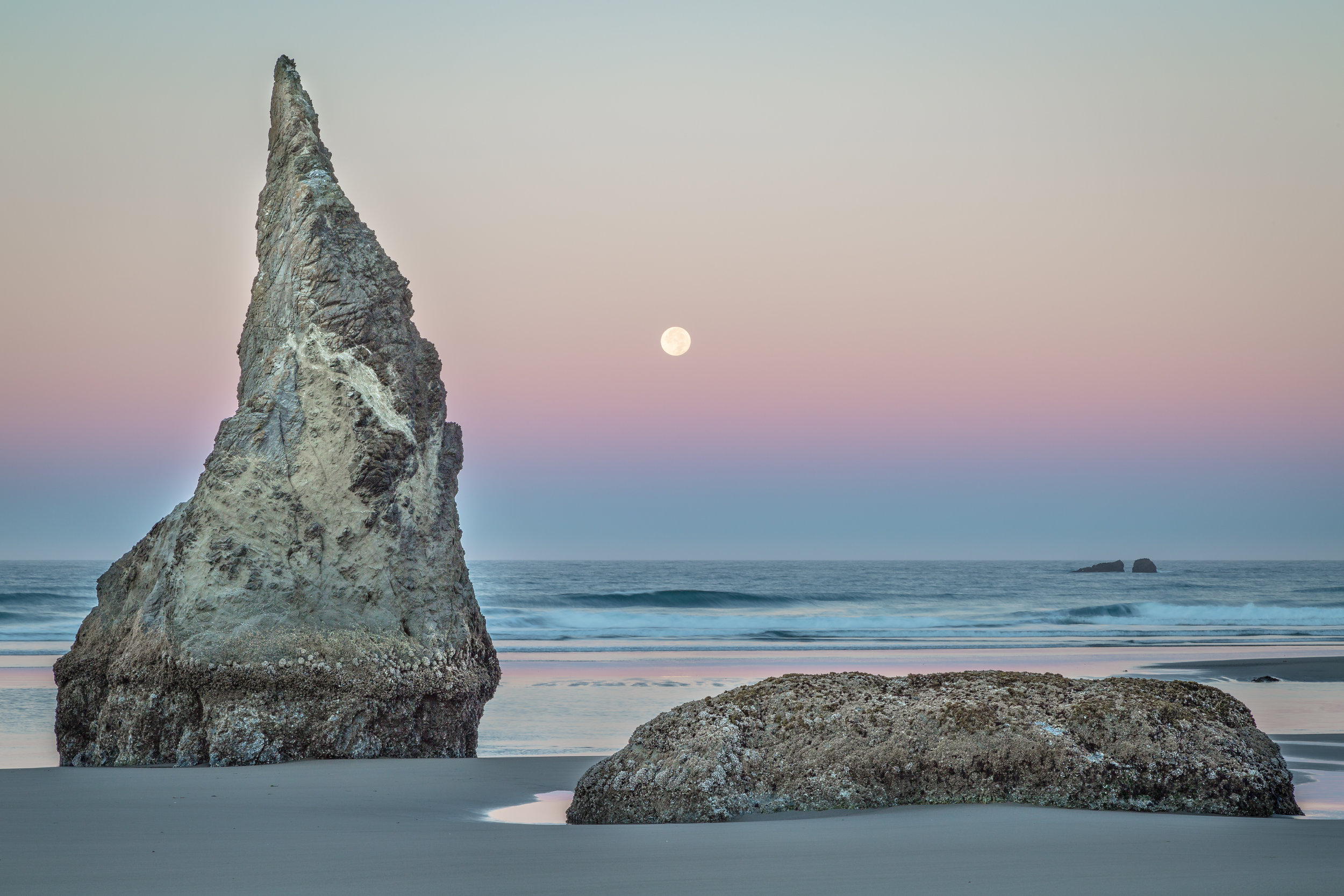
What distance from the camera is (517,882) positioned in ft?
16.9

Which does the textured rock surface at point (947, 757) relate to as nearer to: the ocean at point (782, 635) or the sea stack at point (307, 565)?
the ocean at point (782, 635)

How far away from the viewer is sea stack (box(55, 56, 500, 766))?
9523 mm

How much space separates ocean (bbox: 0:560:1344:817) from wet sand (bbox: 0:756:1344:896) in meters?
2.36

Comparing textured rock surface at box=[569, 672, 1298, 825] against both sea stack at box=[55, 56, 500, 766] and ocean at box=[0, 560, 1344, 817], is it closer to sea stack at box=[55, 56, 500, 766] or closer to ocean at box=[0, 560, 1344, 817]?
ocean at box=[0, 560, 1344, 817]

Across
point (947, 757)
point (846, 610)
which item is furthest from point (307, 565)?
point (846, 610)

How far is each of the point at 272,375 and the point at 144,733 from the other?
312 centimetres

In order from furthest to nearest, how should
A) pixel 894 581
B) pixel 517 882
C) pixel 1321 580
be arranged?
pixel 1321 580 < pixel 894 581 < pixel 517 882

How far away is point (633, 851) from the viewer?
19.0ft

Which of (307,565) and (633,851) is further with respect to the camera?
(307,565)

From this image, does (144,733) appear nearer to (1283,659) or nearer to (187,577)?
(187,577)

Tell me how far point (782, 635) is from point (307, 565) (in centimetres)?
2863

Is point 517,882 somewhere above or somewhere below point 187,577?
below

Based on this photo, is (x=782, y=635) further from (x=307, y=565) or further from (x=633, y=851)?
(x=633, y=851)

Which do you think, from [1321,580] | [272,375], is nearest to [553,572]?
[1321,580]
